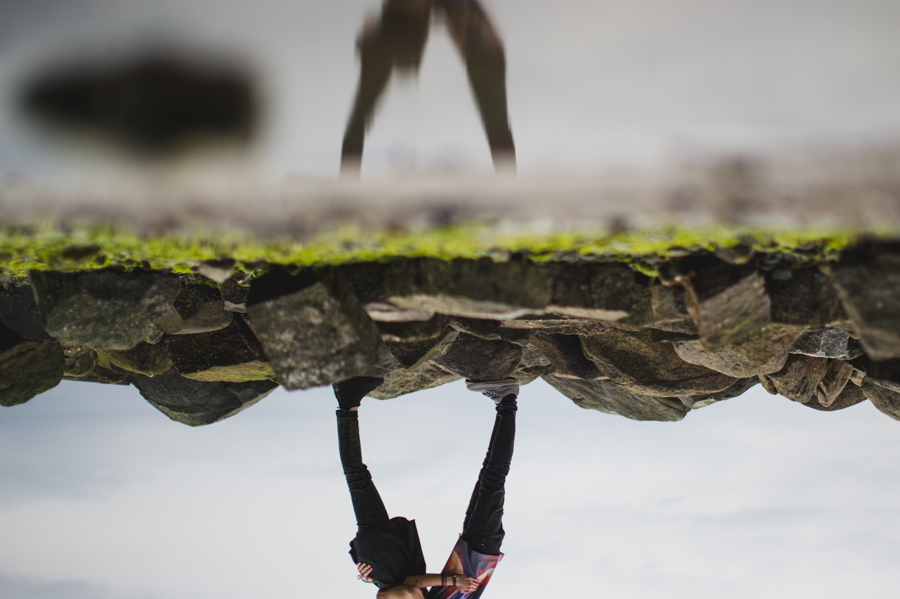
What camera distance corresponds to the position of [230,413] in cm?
424

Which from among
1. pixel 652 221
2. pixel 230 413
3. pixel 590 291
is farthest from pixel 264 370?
pixel 652 221

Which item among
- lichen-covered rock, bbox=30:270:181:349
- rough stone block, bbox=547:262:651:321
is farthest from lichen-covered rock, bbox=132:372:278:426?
rough stone block, bbox=547:262:651:321

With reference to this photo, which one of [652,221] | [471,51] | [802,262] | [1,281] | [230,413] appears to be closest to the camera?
[652,221]

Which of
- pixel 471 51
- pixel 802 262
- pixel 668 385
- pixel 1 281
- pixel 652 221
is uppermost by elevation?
pixel 471 51

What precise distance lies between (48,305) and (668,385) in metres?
3.46

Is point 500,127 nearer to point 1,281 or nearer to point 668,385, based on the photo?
point 668,385

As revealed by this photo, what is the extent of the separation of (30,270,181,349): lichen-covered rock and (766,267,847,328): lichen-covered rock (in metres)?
2.55

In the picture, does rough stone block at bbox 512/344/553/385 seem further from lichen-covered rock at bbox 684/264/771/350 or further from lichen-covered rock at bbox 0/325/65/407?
lichen-covered rock at bbox 0/325/65/407

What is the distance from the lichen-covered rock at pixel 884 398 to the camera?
296cm

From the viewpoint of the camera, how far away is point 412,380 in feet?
14.2

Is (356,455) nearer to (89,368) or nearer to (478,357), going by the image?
(478,357)

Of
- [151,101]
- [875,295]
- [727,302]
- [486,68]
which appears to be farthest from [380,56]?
[875,295]

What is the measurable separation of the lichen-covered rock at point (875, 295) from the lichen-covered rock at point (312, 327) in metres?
1.69

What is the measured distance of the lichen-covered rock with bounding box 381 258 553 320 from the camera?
1.92 meters
